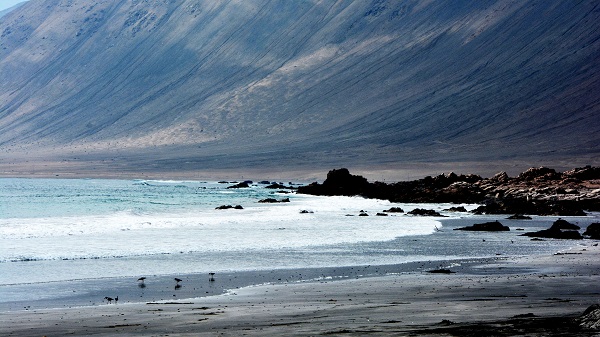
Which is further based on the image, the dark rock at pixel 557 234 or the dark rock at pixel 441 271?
the dark rock at pixel 557 234

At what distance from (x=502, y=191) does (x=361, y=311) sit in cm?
3953

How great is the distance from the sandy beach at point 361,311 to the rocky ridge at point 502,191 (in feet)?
77.8

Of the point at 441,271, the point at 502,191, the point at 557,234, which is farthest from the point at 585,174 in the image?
the point at 441,271

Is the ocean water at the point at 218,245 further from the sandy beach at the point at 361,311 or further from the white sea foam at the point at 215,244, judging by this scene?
the sandy beach at the point at 361,311

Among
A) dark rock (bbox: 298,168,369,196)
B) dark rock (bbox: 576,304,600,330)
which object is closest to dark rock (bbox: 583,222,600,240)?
dark rock (bbox: 576,304,600,330)

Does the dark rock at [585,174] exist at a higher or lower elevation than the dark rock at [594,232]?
higher

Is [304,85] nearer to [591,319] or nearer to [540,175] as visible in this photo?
[540,175]

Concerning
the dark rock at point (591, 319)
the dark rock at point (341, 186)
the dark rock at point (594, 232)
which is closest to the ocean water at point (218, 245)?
the dark rock at point (594, 232)

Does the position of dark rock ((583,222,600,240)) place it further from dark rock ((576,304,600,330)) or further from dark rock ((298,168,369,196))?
dark rock ((298,168,369,196))

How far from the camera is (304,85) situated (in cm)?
14188

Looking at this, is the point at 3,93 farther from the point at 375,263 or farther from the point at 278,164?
the point at 375,263

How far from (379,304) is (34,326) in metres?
4.14

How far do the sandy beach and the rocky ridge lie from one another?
23704 mm

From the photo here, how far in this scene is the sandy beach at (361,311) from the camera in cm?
914
